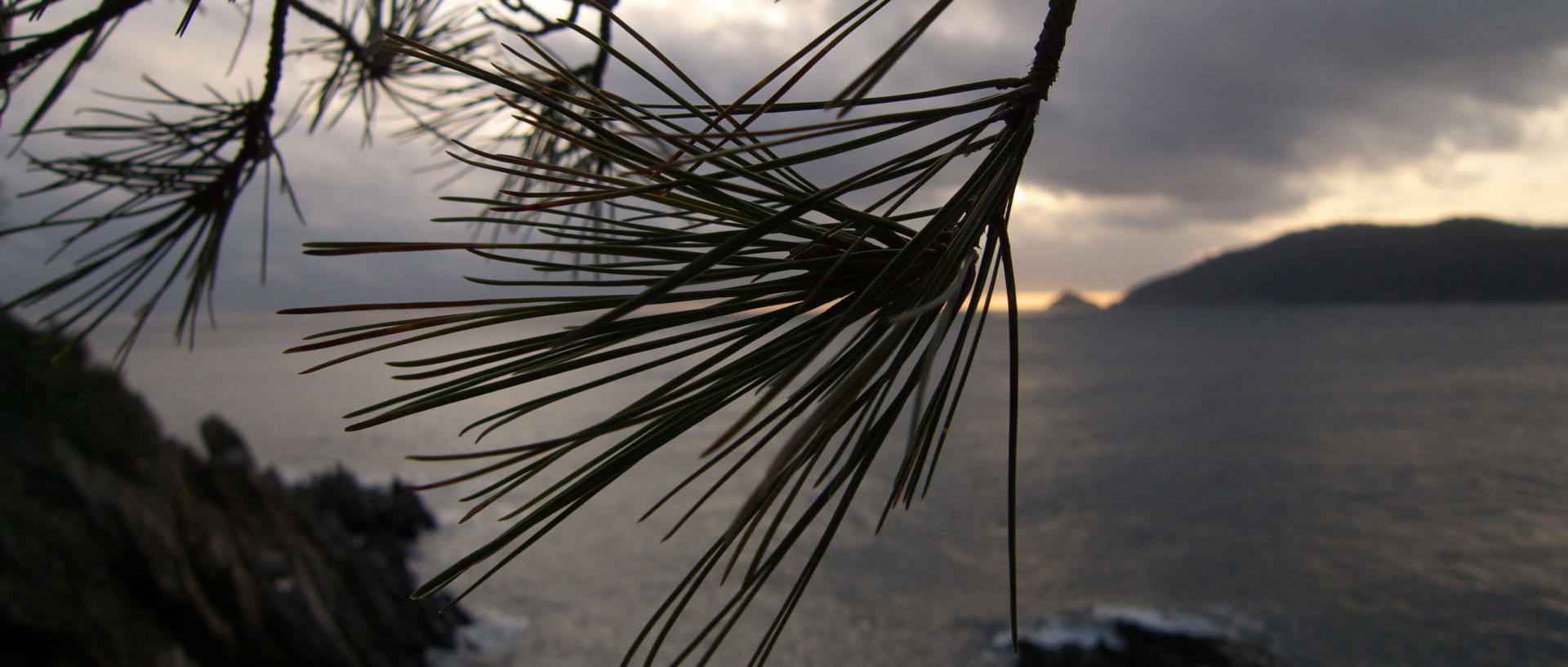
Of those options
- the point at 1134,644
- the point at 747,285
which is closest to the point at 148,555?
the point at 747,285

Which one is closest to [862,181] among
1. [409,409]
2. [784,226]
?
[784,226]

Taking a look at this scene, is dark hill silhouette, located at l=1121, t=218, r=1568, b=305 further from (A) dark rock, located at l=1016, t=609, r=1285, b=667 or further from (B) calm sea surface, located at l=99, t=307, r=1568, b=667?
(A) dark rock, located at l=1016, t=609, r=1285, b=667

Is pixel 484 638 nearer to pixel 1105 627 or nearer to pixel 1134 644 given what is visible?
pixel 1105 627

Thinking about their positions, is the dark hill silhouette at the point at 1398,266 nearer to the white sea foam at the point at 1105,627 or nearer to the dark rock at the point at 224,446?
the white sea foam at the point at 1105,627

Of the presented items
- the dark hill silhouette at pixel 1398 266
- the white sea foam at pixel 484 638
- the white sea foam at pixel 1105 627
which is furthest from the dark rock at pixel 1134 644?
the dark hill silhouette at pixel 1398 266

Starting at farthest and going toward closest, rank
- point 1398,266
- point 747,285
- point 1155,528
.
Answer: point 1398,266, point 1155,528, point 747,285

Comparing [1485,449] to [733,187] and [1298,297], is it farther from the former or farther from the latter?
[1298,297]
